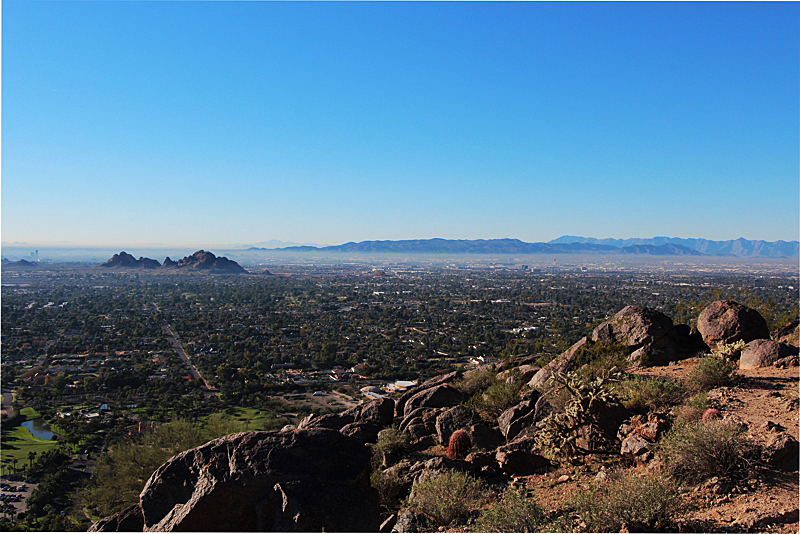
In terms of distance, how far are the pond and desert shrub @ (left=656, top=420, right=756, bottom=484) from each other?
22621 millimetres

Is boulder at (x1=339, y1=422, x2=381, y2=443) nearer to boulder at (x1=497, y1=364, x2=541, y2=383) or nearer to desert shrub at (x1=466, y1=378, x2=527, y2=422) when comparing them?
desert shrub at (x1=466, y1=378, x2=527, y2=422)

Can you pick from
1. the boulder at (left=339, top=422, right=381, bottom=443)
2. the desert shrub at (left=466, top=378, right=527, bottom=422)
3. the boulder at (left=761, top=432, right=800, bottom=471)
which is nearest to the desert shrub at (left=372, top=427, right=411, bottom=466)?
the boulder at (left=339, top=422, right=381, bottom=443)

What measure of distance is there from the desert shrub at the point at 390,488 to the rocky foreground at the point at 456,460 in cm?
10

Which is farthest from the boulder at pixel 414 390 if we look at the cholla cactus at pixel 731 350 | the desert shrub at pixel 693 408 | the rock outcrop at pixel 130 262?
the rock outcrop at pixel 130 262

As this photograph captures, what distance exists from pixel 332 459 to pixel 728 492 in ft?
16.2

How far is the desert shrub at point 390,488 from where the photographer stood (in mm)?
7867

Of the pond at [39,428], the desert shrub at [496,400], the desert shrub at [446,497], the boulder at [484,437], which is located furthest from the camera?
the pond at [39,428]

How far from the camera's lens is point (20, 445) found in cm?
1855

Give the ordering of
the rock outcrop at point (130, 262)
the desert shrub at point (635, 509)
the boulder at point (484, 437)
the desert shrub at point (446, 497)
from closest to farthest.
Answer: the desert shrub at point (635, 509) → the desert shrub at point (446, 497) → the boulder at point (484, 437) → the rock outcrop at point (130, 262)

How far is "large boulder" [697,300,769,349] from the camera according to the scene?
1278 cm

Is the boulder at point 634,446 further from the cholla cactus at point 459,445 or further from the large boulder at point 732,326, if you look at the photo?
the large boulder at point 732,326

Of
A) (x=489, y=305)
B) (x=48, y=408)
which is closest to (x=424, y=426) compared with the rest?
(x=48, y=408)

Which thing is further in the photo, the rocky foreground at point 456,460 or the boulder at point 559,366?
the boulder at point 559,366

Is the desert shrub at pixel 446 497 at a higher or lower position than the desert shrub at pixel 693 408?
lower
